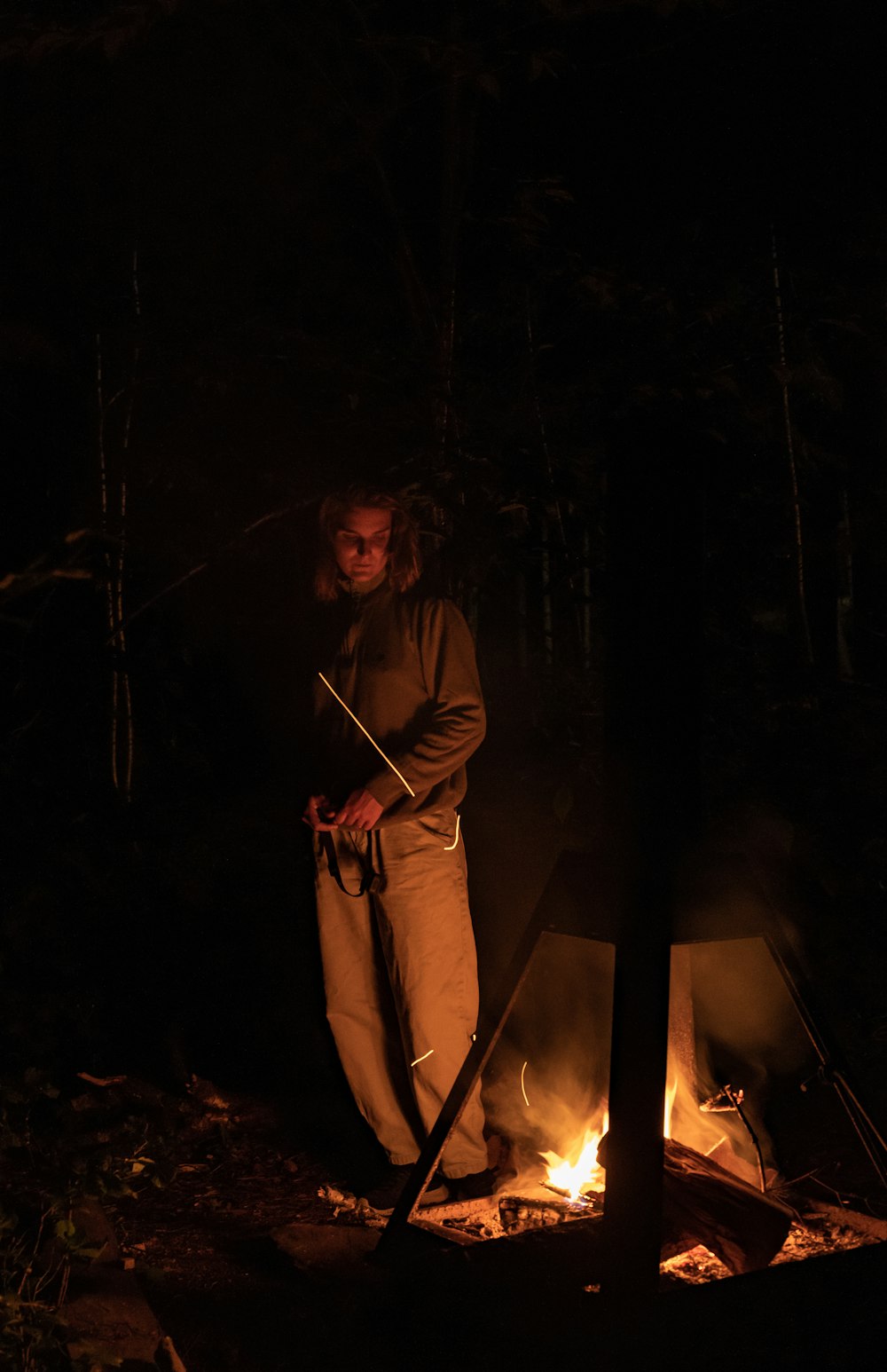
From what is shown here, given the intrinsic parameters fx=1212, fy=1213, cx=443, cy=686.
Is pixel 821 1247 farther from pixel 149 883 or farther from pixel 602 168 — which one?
pixel 602 168

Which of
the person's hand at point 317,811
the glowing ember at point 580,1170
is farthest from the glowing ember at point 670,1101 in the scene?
the person's hand at point 317,811

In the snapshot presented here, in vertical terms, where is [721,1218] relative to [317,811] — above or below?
below

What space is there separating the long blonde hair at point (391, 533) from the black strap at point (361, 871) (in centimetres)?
84

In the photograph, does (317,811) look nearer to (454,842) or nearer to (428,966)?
(454,842)

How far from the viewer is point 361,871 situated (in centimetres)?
406

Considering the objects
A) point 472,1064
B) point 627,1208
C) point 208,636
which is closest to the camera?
point 627,1208

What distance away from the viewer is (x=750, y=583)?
297 inches

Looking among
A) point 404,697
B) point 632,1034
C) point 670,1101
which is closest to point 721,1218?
point 670,1101

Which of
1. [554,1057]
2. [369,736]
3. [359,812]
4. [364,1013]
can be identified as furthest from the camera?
[554,1057]

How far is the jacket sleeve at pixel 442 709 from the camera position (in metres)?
3.76

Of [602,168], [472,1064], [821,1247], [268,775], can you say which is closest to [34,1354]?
[472,1064]

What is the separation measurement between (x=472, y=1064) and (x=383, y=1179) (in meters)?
0.94

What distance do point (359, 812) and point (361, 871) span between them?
0.42 metres

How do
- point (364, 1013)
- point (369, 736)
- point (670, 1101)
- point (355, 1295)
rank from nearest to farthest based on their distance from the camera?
1. point (355, 1295)
2. point (369, 736)
3. point (670, 1101)
4. point (364, 1013)
